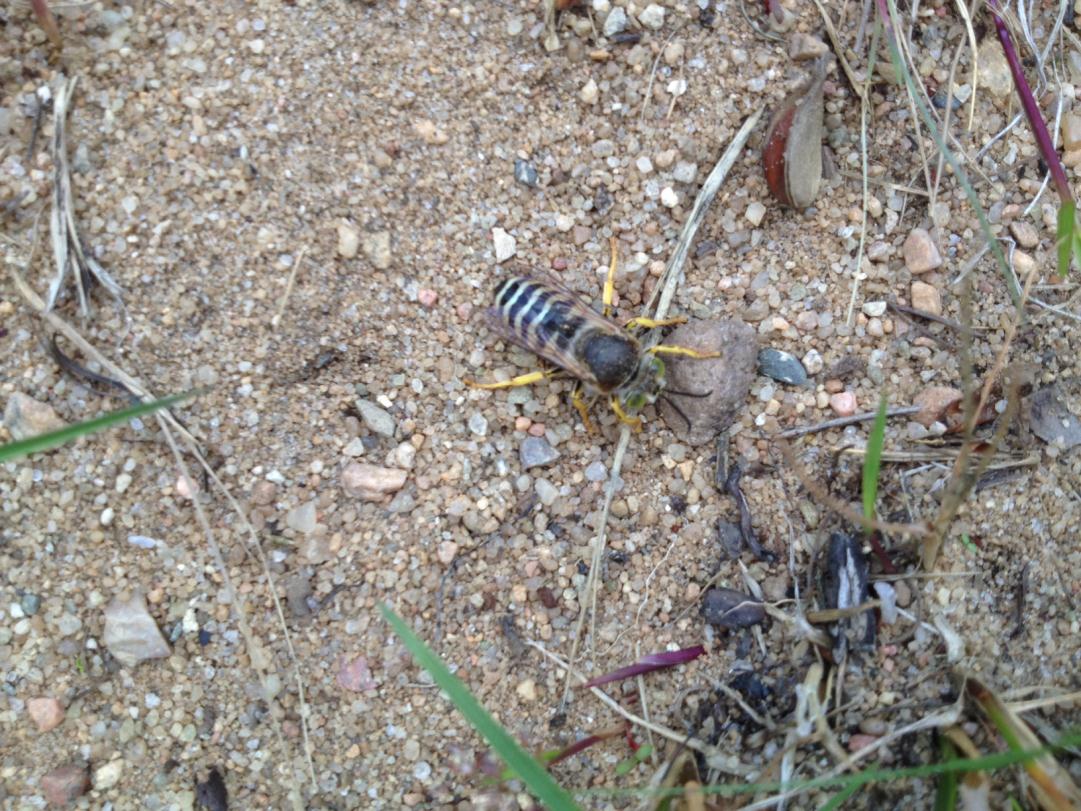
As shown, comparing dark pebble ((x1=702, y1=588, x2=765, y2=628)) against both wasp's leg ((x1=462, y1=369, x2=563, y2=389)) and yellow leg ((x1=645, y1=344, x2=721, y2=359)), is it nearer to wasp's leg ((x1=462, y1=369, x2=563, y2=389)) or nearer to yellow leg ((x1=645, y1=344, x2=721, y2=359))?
Answer: yellow leg ((x1=645, y1=344, x2=721, y2=359))

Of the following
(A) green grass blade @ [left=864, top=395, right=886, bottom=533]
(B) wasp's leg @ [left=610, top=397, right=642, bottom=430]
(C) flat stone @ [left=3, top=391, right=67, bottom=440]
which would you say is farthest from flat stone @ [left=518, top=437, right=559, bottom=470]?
(C) flat stone @ [left=3, top=391, right=67, bottom=440]

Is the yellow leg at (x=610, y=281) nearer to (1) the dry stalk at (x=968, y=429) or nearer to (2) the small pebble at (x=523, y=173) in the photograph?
(2) the small pebble at (x=523, y=173)

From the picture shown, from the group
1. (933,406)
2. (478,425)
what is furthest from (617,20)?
(933,406)

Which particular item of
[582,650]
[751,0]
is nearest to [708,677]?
[582,650]

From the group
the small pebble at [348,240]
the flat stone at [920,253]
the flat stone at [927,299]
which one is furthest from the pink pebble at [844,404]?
the small pebble at [348,240]

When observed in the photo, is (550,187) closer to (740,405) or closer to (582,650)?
(740,405)
